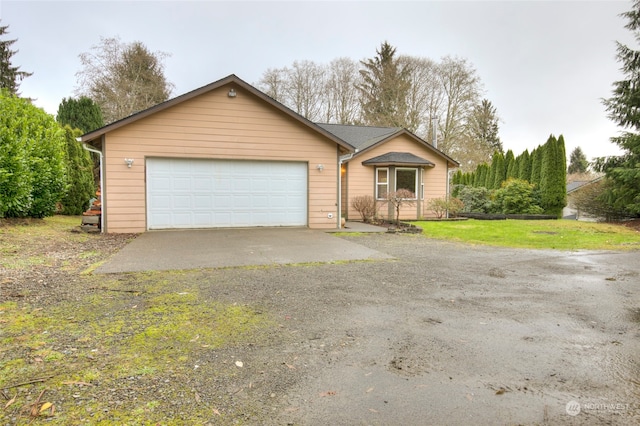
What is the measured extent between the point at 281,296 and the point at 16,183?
30.6ft

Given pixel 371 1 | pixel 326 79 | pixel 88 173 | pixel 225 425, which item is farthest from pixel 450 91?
pixel 225 425

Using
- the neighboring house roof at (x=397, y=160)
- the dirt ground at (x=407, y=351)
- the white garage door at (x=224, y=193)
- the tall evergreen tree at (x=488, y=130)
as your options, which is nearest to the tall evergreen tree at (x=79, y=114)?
the white garage door at (x=224, y=193)

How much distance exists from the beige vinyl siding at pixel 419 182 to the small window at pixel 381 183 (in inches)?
8.2

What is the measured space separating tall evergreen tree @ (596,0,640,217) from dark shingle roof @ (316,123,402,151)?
9139 millimetres

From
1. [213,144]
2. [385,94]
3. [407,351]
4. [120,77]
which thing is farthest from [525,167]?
[120,77]

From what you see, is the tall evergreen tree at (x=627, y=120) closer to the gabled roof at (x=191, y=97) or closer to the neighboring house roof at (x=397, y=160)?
the neighboring house roof at (x=397, y=160)

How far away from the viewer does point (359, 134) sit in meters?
18.5

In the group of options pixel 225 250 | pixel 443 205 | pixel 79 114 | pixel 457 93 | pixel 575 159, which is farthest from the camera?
pixel 575 159

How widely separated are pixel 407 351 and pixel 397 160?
1323cm

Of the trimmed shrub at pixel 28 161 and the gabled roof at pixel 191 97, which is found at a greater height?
the gabled roof at pixel 191 97

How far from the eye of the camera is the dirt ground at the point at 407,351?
2.11 metres

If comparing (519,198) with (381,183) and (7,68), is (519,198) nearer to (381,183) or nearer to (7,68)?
(381,183)

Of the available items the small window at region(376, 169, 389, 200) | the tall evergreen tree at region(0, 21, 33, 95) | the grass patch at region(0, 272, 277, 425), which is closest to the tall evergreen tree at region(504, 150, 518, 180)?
the small window at region(376, 169, 389, 200)

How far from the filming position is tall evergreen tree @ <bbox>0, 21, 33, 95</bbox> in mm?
27344
